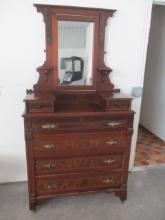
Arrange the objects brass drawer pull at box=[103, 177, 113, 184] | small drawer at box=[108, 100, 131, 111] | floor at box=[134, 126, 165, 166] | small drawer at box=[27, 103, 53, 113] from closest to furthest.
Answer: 1. small drawer at box=[27, 103, 53, 113]
2. small drawer at box=[108, 100, 131, 111]
3. brass drawer pull at box=[103, 177, 113, 184]
4. floor at box=[134, 126, 165, 166]

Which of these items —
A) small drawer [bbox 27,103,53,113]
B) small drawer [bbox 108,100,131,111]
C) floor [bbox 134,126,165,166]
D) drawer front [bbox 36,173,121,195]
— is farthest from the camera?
floor [bbox 134,126,165,166]

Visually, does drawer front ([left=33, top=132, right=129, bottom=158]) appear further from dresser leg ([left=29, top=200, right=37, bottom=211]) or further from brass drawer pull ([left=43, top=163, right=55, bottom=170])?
dresser leg ([left=29, top=200, right=37, bottom=211])

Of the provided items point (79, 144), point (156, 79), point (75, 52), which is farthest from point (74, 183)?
point (156, 79)

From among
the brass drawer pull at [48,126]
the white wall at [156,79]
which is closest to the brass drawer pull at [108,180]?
the brass drawer pull at [48,126]

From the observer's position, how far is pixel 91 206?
2.03 m

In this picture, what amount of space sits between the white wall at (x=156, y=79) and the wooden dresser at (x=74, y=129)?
182 centimetres

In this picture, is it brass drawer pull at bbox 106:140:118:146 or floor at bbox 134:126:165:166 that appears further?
floor at bbox 134:126:165:166

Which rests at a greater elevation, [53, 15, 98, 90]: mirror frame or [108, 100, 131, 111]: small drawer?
[53, 15, 98, 90]: mirror frame

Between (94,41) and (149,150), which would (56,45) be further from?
(149,150)

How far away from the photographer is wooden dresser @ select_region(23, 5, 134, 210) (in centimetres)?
172

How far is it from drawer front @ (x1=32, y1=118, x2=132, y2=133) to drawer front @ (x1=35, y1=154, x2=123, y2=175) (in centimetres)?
31

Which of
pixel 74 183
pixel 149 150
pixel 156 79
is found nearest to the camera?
pixel 74 183

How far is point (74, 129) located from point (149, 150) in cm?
193

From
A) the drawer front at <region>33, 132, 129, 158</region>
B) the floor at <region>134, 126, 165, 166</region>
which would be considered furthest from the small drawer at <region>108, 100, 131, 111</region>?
the floor at <region>134, 126, 165, 166</region>
